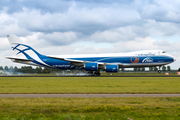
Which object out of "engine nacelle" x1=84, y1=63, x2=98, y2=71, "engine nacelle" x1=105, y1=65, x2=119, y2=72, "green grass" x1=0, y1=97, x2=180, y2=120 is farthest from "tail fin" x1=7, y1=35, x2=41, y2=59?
"green grass" x1=0, y1=97, x2=180, y2=120

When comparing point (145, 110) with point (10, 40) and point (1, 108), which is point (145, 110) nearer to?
point (1, 108)

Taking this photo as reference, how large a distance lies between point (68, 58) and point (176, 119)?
45.2 meters

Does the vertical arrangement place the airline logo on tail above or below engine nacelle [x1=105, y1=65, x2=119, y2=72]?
above

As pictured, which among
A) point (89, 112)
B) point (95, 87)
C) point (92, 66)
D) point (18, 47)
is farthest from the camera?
point (18, 47)

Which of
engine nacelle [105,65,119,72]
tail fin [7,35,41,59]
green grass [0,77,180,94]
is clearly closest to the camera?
green grass [0,77,180,94]

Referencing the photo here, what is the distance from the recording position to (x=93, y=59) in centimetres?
5072

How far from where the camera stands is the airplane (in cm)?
4753

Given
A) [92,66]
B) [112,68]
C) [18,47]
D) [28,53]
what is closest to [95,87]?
[112,68]

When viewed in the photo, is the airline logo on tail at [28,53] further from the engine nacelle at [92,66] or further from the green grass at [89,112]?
the green grass at [89,112]

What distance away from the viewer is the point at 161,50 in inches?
1901

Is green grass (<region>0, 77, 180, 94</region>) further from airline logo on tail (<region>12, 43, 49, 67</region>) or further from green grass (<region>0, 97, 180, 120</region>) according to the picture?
airline logo on tail (<region>12, 43, 49, 67</region>)

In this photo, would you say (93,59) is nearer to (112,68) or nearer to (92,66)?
(92,66)

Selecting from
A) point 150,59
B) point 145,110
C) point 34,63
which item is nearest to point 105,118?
point 145,110

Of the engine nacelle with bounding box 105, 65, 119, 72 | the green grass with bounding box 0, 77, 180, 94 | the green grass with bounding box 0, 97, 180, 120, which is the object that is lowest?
the green grass with bounding box 0, 97, 180, 120
